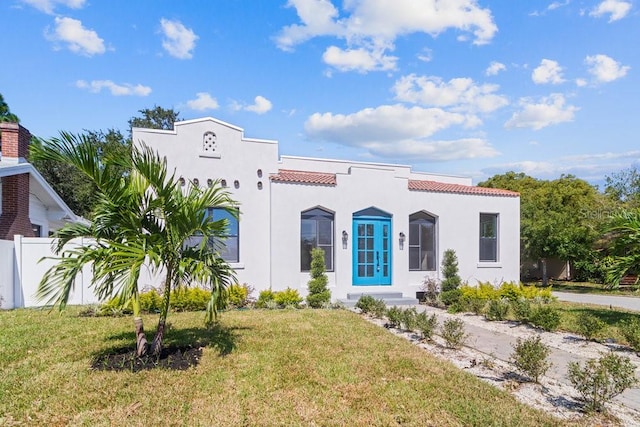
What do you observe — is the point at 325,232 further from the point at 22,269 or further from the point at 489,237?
the point at 22,269

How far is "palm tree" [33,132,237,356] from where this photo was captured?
495cm

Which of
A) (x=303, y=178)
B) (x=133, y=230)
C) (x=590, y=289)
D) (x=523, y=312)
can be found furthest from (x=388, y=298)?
(x=590, y=289)

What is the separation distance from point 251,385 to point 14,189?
11.8 m

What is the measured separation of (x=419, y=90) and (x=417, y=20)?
5.30 m

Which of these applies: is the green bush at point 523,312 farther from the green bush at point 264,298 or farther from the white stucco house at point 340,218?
the green bush at point 264,298

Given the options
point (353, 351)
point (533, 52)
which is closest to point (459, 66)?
point (533, 52)

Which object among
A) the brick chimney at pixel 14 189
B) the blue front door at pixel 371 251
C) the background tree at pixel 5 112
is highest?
the background tree at pixel 5 112

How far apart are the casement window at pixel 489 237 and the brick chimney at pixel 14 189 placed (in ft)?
54.1

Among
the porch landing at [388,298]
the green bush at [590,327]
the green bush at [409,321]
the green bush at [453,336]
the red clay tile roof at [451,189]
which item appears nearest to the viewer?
the green bush at [453,336]

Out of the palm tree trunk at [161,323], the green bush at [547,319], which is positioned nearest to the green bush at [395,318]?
the green bush at [547,319]

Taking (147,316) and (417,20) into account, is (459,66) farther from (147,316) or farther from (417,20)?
(147,316)

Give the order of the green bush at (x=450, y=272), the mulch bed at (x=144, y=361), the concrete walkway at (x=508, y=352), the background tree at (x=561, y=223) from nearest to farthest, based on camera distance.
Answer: the concrete walkway at (x=508, y=352) < the mulch bed at (x=144, y=361) < the green bush at (x=450, y=272) < the background tree at (x=561, y=223)

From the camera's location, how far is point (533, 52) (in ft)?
39.1

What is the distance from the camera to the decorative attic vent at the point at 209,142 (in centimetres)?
1193
